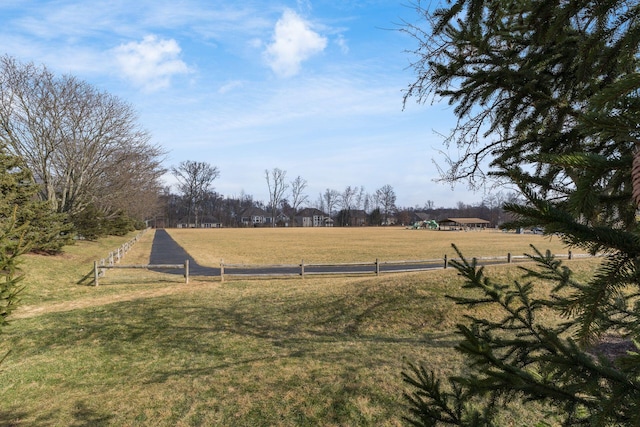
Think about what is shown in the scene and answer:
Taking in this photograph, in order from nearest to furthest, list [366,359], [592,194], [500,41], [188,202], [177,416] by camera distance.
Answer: [592,194]
[500,41]
[177,416]
[366,359]
[188,202]

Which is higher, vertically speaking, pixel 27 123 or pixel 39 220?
pixel 27 123

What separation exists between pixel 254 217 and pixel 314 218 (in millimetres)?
23028

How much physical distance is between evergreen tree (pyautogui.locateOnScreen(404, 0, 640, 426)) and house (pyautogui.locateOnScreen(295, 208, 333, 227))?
127 m

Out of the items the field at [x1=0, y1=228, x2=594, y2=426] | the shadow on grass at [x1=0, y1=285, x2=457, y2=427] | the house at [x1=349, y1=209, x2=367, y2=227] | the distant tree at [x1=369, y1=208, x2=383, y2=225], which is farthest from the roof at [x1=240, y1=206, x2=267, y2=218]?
the shadow on grass at [x1=0, y1=285, x2=457, y2=427]

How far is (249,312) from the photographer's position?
11.1 metres

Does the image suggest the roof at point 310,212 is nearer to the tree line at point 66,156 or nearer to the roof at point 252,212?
the roof at point 252,212

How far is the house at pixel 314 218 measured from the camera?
132 m

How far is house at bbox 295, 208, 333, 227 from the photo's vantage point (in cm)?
13200

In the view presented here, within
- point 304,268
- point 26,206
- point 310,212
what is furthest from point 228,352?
point 310,212

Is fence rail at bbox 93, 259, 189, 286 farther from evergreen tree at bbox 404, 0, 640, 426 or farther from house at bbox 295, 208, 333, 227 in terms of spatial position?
house at bbox 295, 208, 333, 227

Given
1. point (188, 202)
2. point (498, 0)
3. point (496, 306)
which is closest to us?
point (498, 0)

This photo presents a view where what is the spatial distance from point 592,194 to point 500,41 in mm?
4148

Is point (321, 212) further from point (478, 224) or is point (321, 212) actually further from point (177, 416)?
point (177, 416)

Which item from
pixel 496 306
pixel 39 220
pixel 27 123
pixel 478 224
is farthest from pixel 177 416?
pixel 478 224
